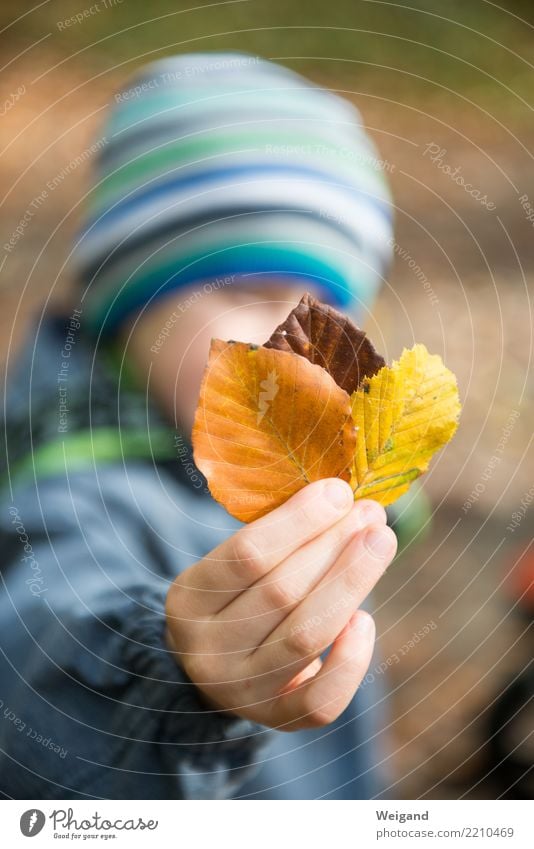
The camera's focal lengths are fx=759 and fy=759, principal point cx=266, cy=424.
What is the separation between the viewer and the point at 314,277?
61 centimetres

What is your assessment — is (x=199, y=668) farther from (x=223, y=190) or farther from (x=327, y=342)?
(x=223, y=190)

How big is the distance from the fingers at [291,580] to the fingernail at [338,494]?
2cm

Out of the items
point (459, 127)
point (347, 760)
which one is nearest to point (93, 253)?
point (347, 760)

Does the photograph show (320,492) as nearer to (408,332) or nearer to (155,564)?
(155,564)

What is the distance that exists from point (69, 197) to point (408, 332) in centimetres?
67

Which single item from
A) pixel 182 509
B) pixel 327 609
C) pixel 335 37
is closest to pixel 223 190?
pixel 182 509

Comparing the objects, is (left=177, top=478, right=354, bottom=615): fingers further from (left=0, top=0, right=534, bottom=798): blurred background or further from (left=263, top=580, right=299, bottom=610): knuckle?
(left=0, top=0, right=534, bottom=798): blurred background

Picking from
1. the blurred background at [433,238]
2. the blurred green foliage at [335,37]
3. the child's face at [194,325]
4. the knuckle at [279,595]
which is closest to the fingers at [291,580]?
the knuckle at [279,595]

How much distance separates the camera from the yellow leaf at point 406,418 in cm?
36

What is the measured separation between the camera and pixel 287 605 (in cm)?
39

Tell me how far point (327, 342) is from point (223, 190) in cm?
32

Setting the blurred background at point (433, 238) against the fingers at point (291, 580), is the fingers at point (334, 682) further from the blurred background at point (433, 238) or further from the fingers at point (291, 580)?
the blurred background at point (433, 238)

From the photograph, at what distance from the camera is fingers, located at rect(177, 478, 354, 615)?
0.35m

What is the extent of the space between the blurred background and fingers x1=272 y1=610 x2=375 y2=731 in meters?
0.49
